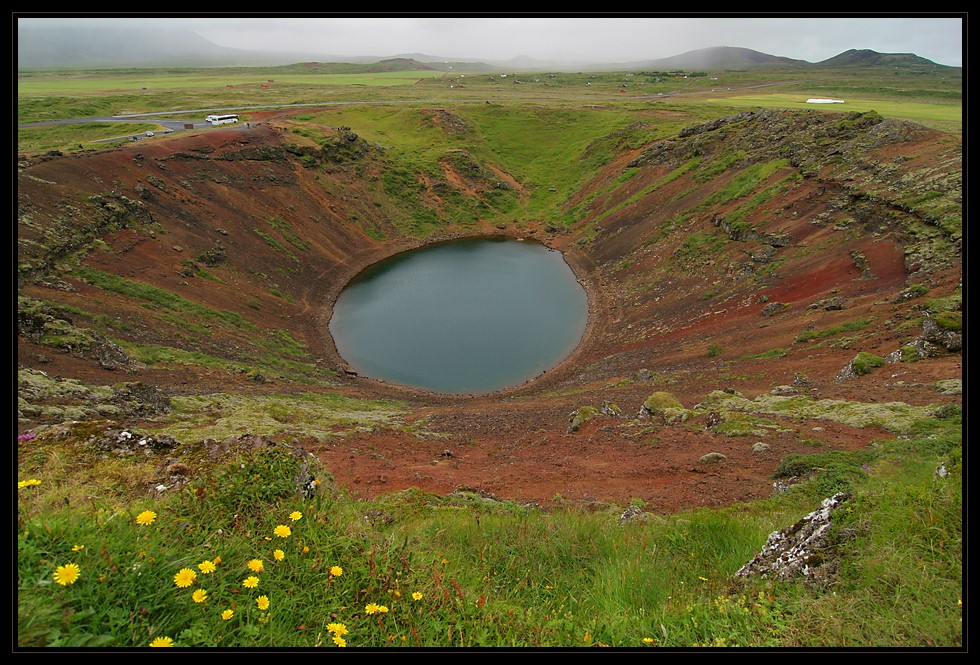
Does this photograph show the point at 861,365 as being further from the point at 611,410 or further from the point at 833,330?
the point at 611,410

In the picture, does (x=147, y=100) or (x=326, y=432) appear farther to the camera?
(x=147, y=100)

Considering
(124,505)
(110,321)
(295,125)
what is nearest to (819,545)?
(124,505)

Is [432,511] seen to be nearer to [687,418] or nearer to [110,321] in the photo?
[687,418]

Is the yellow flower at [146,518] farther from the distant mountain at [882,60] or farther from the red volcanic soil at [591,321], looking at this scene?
the distant mountain at [882,60]

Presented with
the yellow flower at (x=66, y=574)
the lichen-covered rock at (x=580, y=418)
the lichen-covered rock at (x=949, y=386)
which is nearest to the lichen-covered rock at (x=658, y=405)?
the lichen-covered rock at (x=580, y=418)

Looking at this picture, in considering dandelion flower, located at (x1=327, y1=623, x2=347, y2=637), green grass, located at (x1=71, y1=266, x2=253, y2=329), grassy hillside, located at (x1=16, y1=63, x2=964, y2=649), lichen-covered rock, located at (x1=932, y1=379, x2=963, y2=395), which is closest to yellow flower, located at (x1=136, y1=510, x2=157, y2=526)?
grassy hillside, located at (x1=16, y1=63, x2=964, y2=649)

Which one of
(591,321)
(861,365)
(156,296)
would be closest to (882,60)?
(591,321)
